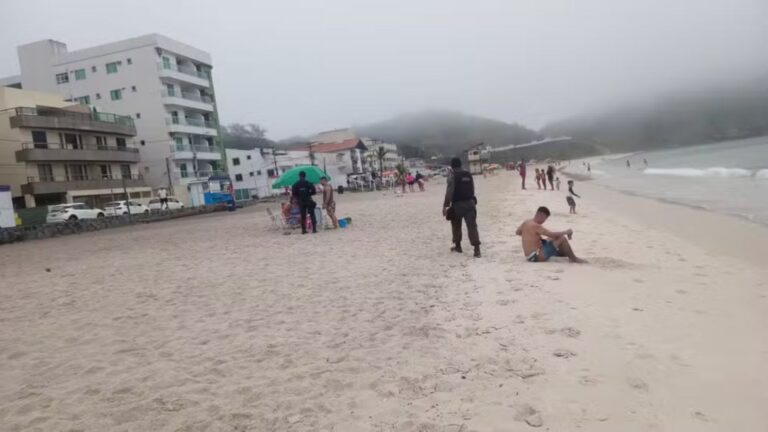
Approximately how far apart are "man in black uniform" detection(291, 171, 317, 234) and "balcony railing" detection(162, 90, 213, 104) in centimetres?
4405

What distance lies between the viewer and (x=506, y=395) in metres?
3.26

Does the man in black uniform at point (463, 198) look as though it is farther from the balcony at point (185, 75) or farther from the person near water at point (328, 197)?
the balcony at point (185, 75)

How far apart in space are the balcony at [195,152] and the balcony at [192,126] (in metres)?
1.55

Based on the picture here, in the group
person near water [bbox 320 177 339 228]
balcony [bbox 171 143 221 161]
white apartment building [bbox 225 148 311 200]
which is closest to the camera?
person near water [bbox 320 177 339 228]

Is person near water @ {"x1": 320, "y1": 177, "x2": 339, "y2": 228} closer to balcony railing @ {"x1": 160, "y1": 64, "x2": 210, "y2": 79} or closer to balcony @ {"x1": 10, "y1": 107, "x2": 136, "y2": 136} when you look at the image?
balcony @ {"x1": 10, "y1": 107, "x2": 136, "y2": 136}

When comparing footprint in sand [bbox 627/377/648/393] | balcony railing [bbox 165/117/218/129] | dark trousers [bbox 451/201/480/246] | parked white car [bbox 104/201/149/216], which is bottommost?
footprint in sand [bbox 627/377/648/393]

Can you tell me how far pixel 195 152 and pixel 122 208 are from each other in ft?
61.4

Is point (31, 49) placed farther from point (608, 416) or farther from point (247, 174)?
point (608, 416)

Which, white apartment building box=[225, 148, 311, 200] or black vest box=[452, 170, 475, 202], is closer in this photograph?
black vest box=[452, 170, 475, 202]

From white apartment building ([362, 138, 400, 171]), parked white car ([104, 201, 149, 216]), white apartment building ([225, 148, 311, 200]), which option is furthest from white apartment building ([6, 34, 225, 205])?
white apartment building ([362, 138, 400, 171])

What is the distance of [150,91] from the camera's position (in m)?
50.2

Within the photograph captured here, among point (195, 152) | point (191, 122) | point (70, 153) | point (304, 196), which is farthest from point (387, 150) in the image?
point (304, 196)

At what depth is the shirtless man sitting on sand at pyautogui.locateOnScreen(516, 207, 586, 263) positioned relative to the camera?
7469mm

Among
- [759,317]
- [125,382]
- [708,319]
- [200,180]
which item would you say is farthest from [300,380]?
[200,180]
